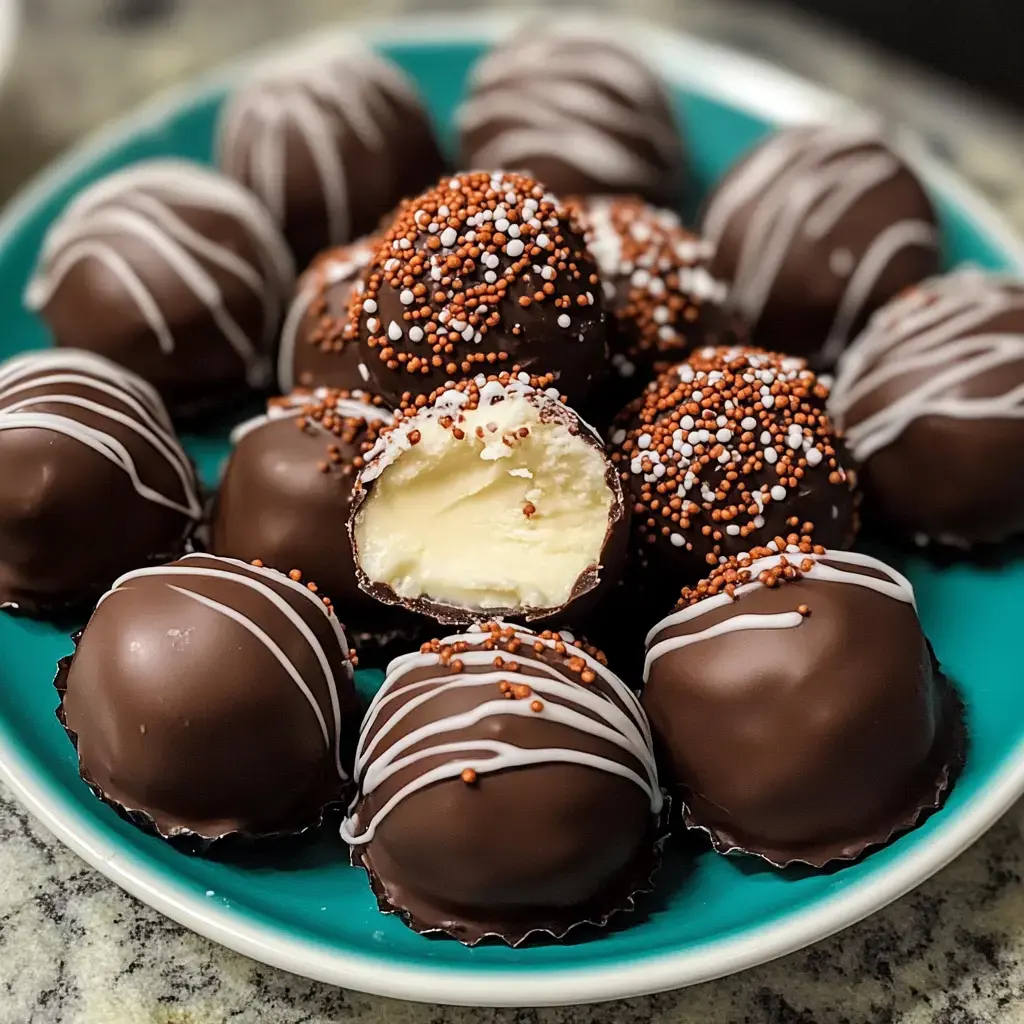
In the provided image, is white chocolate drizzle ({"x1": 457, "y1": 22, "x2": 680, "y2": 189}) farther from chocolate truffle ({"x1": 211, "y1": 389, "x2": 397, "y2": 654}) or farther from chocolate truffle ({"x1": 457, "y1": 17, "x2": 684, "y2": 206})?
chocolate truffle ({"x1": 211, "y1": 389, "x2": 397, "y2": 654})

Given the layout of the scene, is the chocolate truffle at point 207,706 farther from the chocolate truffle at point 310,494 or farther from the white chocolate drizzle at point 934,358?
the white chocolate drizzle at point 934,358

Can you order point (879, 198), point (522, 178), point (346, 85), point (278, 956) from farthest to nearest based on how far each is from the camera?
point (346, 85) < point (879, 198) < point (522, 178) < point (278, 956)

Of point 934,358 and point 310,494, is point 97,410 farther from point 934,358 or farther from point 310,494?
point 934,358

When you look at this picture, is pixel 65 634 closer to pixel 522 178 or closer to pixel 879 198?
pixel 522 178

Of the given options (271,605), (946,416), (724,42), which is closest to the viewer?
(271,605)

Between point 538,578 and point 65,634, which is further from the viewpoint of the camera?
point 65,634

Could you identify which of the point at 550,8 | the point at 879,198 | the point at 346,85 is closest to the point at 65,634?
the point at 346,85

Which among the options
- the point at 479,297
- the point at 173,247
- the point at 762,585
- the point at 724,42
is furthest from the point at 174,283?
the point at 724,42

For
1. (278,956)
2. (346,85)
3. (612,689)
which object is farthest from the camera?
(346,85)
